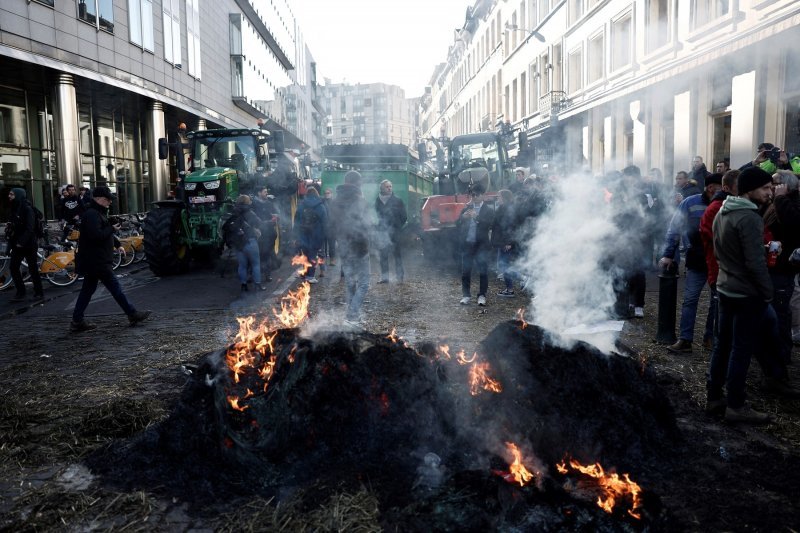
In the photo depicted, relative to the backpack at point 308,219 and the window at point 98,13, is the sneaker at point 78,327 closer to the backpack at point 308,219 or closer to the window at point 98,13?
the backpack at point 308,219

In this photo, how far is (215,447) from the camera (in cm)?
408

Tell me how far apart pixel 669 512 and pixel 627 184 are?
681 centimetres

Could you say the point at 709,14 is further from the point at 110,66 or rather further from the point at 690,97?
the point at 110,66

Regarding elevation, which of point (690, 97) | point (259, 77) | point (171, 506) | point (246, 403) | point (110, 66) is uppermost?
point (259, 77)

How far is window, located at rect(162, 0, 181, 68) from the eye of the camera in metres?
25.8

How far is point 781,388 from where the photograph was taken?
17.1 feet

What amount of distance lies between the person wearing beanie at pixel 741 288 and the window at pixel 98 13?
20.3 m

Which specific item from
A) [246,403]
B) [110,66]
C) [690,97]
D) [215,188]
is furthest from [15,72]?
[690,97]

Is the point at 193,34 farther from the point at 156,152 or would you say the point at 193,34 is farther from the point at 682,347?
the point at 682,347

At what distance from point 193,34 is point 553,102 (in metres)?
17.6

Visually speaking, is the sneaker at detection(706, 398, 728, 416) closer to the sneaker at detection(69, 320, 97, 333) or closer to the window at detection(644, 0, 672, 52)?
the sneaker at detection(69, 320, 97, 333)

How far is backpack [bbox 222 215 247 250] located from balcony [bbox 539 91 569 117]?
19840mm

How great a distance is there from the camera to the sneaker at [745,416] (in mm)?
4582

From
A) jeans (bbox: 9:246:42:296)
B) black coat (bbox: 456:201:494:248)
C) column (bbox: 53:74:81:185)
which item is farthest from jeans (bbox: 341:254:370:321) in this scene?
column (bbox: 53:74:81:185)
